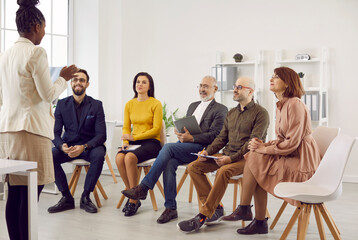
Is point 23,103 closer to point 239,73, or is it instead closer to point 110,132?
point 110,132

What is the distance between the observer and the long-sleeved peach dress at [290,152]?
3.26 metres

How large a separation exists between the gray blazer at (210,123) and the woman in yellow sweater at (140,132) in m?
0.43

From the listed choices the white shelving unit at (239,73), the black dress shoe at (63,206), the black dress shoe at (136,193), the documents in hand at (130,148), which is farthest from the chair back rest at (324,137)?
the white shelving unit at (239,73)

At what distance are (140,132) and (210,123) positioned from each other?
26.7 inches

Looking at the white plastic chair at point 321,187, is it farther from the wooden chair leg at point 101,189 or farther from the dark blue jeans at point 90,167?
the wooden chair leg at point 101,189

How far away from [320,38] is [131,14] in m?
2.55

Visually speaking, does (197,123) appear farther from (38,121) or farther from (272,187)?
(38,121)

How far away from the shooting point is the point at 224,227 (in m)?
3.74

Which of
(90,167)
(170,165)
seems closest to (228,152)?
(170,165)

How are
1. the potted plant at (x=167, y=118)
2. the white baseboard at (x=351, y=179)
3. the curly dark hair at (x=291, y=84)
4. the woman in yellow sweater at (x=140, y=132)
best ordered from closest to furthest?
the curly dark hair at (x=291, y=84)
the woman in yellow sweater at (x=140, y=132)
the white baseboard at (x=351, y=179)
the potted plant at (x=167, y=118)

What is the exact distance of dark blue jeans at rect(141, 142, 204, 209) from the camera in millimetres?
4004

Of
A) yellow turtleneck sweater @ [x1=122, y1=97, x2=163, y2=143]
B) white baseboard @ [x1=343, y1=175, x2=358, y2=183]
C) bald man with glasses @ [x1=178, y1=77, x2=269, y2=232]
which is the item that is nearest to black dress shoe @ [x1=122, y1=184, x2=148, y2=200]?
bald man with glasses @ [x1=178, y1=77, x2=269, y2=232]

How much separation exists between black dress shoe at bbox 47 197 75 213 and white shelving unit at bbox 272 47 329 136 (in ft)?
9.39

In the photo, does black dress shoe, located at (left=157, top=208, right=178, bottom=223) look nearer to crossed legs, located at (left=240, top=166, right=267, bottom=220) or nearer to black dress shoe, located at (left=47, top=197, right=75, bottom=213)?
crossed legs, located at (left=240, top=166, right=267, bottom=220)
